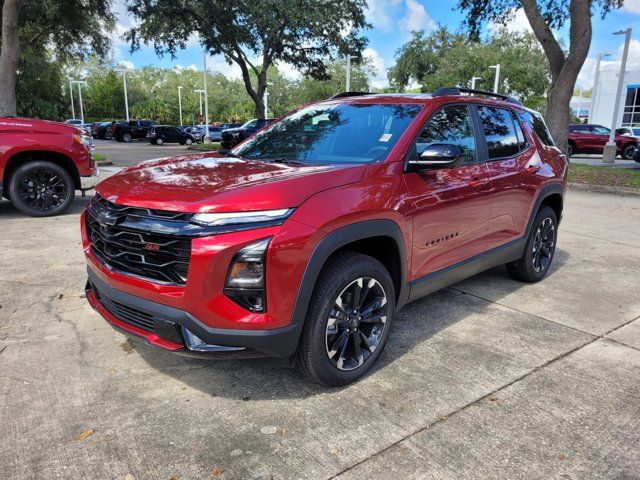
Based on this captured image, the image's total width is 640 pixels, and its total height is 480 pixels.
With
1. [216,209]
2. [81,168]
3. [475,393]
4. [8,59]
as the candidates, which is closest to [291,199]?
[216,209]

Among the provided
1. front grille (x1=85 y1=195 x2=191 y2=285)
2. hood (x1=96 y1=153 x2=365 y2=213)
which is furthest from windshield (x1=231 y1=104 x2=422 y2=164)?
front grille (x1=85 y1=195 x2=191 y2=285)

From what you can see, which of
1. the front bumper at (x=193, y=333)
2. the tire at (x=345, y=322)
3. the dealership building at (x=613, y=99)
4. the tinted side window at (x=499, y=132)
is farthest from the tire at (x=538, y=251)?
the dealership building at (x=613, y=99)

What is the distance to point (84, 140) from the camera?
7965mm

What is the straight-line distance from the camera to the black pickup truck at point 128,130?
37312mm

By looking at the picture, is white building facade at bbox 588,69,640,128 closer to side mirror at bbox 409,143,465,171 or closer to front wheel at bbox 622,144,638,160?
front wheel at bbox 622,144,638,160

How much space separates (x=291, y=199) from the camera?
2607mm

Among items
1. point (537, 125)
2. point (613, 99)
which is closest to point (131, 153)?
point (537, 125)

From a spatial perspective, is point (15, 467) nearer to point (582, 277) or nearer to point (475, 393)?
point (475, 393)

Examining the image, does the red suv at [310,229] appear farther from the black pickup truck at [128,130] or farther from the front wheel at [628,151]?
the black pickup truck at [128,130]

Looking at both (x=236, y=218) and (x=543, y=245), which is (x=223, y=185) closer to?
(x=236, y=218)

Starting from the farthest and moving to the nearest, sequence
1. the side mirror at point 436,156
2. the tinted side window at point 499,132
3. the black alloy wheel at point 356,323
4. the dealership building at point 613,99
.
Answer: the dealership building at point 613,99 → the tinted side window at point 499,132 → the side mirror at point 436,156 → the black alloy wheel at point 356,323

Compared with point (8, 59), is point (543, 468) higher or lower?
lower

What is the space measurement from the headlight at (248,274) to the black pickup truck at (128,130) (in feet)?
126

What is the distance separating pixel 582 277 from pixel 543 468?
3.57 m
